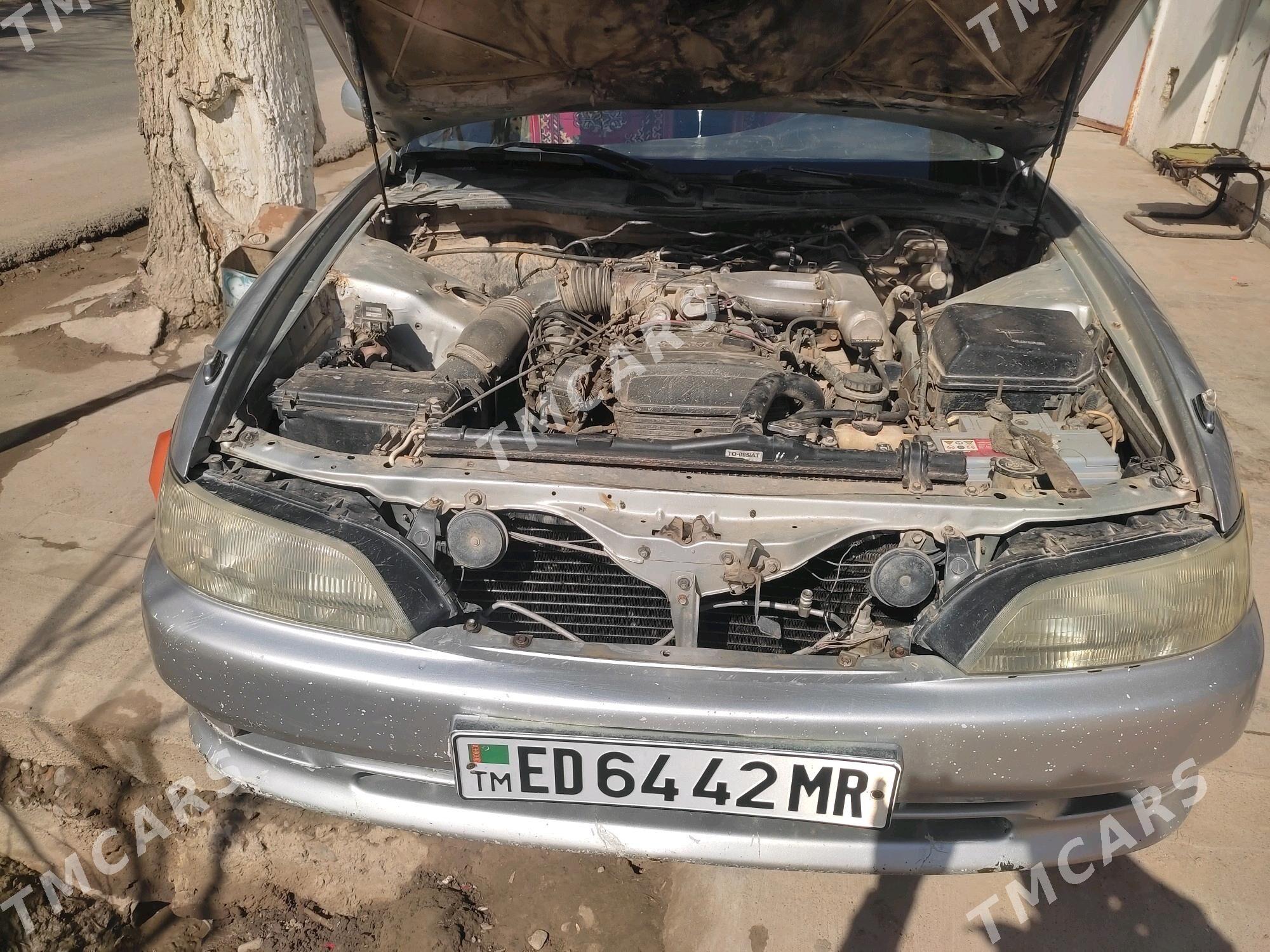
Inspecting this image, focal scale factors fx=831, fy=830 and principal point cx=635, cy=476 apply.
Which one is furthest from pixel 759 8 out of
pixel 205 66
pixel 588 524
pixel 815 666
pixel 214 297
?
pixel 214 297

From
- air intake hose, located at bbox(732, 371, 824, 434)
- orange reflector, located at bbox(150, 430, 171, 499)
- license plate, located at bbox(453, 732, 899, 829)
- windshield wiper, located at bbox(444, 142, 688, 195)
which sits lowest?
license plate, located at bbox(453, 732, 899, 829)

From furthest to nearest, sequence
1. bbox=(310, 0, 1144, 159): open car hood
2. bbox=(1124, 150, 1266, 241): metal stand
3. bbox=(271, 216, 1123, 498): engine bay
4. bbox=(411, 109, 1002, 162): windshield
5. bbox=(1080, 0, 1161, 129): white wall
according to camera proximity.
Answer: bbox=(1080, 0, 1161, 129): white wall, bbox=(1124, 150, 1266, 241): metal stand, bbox=(411, 109, 1002, 162): windshield, bbox=(310, 0, 1144, 159): open car hood, bbox=(271, 216, 1123, 498): engine bay

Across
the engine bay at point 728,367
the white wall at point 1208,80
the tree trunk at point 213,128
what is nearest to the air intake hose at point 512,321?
the engine bay at point 728,367

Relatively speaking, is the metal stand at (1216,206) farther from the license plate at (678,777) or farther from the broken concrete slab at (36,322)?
the broken concrete slab at (36,322)

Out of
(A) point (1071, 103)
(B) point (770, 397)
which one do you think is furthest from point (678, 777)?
(A) point (1071, 103)

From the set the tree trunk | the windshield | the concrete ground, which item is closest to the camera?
the concrete ground

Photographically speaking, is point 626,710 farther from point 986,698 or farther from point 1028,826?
point 1028,826

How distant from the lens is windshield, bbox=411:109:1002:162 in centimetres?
268

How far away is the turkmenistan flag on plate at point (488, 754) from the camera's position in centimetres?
139

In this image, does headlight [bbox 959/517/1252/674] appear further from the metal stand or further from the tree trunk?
the metal stand

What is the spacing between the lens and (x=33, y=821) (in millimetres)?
1970

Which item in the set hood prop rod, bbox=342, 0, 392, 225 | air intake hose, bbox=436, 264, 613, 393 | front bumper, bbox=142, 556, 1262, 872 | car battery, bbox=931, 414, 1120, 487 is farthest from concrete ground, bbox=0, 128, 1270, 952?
hood prop rod, bbox=342, 0, 392, 225

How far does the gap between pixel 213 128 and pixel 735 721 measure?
13.8ft

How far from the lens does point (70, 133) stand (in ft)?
23.6
